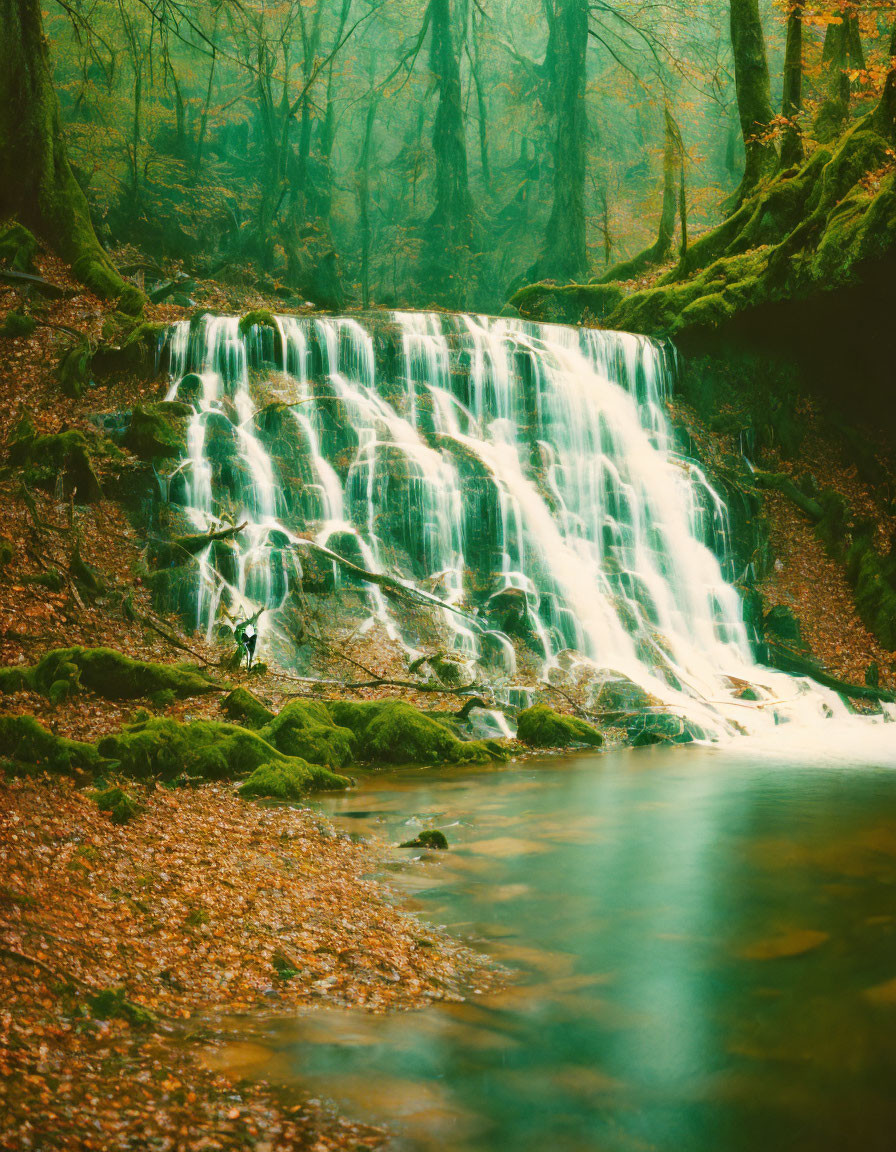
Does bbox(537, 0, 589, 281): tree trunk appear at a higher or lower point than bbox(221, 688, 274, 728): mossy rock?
higher

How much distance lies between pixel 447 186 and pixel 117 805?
28.5m

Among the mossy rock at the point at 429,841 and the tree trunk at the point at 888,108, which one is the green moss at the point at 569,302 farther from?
the mossy rock at the point at 429,841

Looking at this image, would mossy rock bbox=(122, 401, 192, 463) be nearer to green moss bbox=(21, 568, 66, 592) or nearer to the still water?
green moss bbox=(21, 568, 66, 592)

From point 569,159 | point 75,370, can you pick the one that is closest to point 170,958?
point 75,370

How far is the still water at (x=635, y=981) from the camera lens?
3.49 m

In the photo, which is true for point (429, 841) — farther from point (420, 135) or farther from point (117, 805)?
point (420, 135)

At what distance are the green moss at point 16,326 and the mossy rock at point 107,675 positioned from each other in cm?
712

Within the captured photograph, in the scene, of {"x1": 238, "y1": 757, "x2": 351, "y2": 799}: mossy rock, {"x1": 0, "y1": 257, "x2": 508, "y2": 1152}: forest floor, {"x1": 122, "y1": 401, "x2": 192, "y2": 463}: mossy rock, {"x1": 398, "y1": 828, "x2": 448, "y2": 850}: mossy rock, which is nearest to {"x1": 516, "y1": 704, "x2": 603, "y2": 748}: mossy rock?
{"x1": 238, "y1": 757, "x2": 351, "y2": 799}: mossy rock

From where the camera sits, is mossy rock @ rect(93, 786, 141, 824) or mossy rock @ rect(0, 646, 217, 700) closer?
mossy rock @ rect(93, 786, 141, 824)

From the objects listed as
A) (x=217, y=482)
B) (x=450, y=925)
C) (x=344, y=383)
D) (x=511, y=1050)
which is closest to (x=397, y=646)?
(x=217, y=482)

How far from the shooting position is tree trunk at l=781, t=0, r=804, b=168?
56.8 feet

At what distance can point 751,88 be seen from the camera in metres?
19.2

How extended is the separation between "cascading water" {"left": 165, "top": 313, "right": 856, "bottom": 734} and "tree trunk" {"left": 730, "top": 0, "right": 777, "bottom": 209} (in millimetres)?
4829

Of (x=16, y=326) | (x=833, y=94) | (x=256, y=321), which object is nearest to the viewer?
(x=16, y=326)
